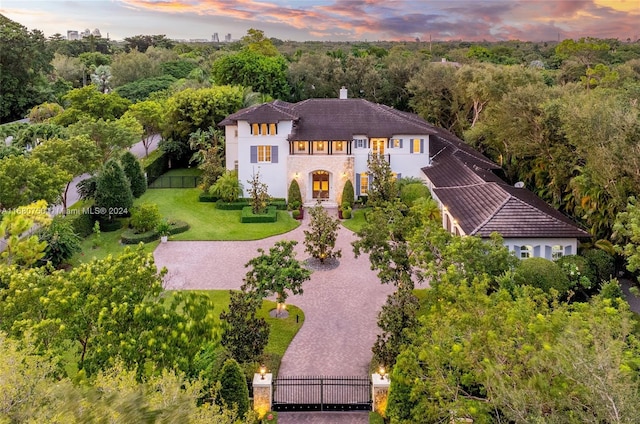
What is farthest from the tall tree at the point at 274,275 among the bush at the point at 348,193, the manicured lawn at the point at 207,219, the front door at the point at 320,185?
the front door at the point at 320,185

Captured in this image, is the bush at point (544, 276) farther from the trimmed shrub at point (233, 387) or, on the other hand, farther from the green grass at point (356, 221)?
the green grass at point (356, 221)

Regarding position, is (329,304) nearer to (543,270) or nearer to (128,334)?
(543,270)

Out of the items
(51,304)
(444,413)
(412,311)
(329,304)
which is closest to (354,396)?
(412,311)

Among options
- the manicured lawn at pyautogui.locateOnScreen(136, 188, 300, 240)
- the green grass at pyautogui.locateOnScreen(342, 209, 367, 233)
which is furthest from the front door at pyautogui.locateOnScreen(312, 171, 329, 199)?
the manicured lawn at pyautogui.locateOnScreen(136, 188, 300, 240)

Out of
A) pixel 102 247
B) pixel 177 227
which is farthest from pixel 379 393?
pixel 177 227

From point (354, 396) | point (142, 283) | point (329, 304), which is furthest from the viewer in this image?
point (329, 304)
